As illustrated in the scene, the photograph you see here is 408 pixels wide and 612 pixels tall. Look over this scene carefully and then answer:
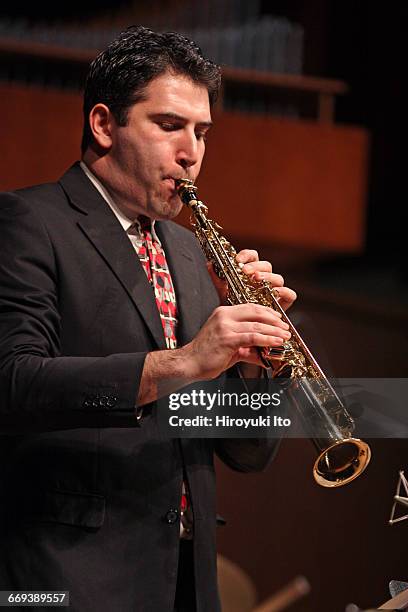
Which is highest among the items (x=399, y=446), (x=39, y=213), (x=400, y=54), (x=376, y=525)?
(x=400, y=54)

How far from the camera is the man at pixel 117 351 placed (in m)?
1.65

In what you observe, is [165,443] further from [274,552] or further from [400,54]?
[400,54]

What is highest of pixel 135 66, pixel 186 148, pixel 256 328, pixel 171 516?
pixel 135 66

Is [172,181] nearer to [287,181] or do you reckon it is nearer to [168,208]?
[168,208]

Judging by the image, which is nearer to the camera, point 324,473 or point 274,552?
point 324,473

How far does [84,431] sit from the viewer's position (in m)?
1.80

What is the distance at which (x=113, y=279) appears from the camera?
1.86 meters

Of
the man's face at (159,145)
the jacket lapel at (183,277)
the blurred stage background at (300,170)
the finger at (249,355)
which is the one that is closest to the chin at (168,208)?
the man's face at (159,145)

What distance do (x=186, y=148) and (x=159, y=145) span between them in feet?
0.18

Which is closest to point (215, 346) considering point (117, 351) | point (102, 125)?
point (117, 351)

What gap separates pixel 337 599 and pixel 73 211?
7.20 feet

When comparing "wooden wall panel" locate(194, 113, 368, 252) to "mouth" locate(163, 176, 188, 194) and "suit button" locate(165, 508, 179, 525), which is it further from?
"suit button" locate(165, 508, 179, 525)

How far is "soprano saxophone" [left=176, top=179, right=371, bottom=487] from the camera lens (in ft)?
5.76

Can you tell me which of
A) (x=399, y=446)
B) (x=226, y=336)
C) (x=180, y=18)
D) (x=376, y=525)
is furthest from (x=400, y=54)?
(x=226, y=336)
